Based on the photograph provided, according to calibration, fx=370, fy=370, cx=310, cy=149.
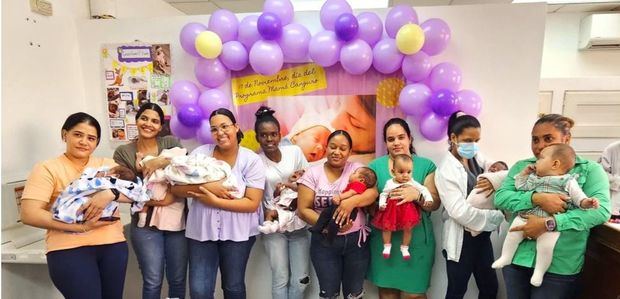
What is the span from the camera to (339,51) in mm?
2582

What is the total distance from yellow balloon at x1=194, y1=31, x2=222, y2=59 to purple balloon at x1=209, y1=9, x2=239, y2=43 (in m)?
0.07

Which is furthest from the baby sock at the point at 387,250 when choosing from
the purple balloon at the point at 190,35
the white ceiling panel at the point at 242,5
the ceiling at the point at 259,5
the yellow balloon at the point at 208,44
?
the white ceiling panel at the point at 242,5

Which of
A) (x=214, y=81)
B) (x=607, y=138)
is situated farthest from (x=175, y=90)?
(x=607, y=138)

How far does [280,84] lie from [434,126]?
118cm

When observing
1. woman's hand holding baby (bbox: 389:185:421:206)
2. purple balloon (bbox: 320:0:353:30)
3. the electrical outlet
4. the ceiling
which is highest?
the ceiling

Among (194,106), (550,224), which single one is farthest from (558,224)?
(194,106)

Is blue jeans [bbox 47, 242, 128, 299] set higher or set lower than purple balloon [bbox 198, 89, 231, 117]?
lower

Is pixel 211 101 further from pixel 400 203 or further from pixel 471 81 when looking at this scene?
pixel 471 81

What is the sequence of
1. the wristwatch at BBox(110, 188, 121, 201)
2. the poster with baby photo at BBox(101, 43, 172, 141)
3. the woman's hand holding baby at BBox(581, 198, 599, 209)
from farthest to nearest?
the poster with baby photo at BBox(101, 43, 172, 141), the wristwatch at BBox(110, 188, 121, 201), the woman's hand holding baby at BBox(581, 198, 599, 209)

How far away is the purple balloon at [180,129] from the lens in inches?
110

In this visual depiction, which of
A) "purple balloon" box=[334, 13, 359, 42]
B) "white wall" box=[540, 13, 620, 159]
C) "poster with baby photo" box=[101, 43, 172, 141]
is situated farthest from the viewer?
"white wall" box=[540, 13, 620, 159]

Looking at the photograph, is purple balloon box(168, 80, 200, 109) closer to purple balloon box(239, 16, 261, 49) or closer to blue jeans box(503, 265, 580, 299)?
purple balloon box(239, 16, 261, 49)

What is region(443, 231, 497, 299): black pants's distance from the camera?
2.30 metres

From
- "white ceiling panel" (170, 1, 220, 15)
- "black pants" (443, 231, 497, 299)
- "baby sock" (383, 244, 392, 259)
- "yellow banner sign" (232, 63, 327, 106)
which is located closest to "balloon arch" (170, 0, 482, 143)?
"yellow banner sign" (232, 63, 327, 106)
